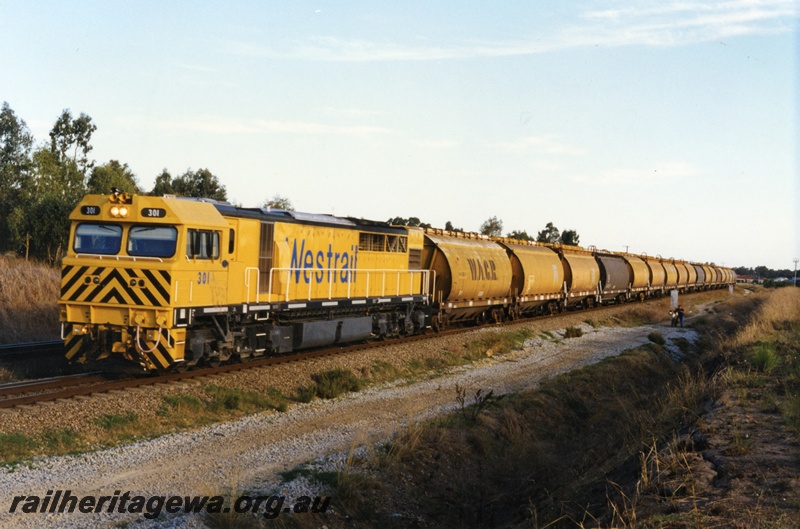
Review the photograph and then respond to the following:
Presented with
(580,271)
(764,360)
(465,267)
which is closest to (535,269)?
(580,271)

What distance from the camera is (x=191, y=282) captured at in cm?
1527

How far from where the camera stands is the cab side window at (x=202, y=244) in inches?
604

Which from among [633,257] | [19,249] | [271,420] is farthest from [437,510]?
[633,257]

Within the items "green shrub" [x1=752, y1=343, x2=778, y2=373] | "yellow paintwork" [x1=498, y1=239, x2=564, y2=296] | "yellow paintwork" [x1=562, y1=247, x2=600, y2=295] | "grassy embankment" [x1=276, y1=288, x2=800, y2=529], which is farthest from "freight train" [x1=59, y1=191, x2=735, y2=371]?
"yellow paintwork" [x1=562, y1=247, x2=600, y2=295]

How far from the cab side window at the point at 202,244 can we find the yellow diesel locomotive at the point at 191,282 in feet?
0.07

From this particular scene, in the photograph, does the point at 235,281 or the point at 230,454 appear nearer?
the point at 230,454

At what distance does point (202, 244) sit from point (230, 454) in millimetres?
5861

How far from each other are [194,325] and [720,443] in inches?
421

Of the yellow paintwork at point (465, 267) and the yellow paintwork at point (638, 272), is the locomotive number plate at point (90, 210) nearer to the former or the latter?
the yellow paintwork at point (465, 267)

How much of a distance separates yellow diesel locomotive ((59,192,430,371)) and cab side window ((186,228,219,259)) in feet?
0.07

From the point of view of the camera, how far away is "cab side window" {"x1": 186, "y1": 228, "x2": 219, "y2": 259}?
15.3 metres

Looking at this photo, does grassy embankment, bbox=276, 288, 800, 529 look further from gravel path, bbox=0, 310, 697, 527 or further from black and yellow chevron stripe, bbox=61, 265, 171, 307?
black and yellow chevron stripe, bbox=61, 265, 171, 307

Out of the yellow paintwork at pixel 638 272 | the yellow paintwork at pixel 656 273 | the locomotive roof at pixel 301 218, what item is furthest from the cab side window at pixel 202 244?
the yellow paintwork at pixel 656 273

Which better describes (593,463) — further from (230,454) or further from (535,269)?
(535,269)
